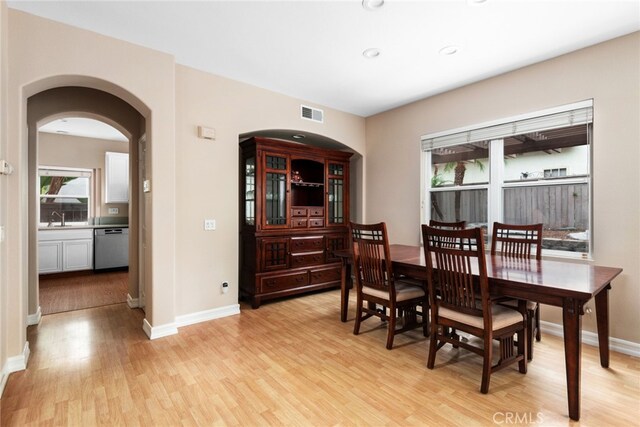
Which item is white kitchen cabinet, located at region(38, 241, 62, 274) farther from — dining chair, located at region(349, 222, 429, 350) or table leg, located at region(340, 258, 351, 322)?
dining chair, located at region(349, 222, 429, 350)

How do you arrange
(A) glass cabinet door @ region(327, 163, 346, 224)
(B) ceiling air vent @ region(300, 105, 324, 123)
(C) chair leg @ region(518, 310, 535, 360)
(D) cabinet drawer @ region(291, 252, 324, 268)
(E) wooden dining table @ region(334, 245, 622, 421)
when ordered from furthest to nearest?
(A) glass cabinet door @ region(327, 163, 346, 224)
(B) ceiling air vent @ region(300, 105, 324, 123)
(D) cabinet drawer @ region(291, 252, 324, 268)
(C) chair leg @ region(518, 310, 535, 360)
(E) wooden dining table @ region(334, 245, 622, 421)

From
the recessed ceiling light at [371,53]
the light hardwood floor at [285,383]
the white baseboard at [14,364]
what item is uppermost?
the recessed ceiling light at [371,53]

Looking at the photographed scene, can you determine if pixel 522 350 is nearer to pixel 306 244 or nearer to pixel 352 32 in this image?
pixel 306 244

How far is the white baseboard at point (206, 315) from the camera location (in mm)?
3209

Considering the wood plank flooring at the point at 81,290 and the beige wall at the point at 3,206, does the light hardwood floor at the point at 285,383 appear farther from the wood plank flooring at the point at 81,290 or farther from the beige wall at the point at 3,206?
the wood plank flooring at the point at 81,290

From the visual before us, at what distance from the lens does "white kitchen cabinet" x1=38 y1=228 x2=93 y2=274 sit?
5.41 metres

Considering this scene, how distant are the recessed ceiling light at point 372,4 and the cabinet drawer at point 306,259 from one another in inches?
113

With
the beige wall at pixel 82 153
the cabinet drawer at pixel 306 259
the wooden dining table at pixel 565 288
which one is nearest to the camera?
the wooden dining table at pixel 565 288

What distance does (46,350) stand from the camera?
8.57 ft

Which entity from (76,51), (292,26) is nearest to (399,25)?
(292,26)

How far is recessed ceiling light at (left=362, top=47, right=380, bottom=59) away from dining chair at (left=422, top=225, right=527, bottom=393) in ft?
5.96

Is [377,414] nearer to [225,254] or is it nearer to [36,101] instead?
[225,254]

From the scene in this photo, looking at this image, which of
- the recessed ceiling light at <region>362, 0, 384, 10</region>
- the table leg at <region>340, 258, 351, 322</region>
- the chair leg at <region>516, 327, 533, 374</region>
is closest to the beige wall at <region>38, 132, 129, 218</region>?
the table leg at <region>340, 258, 351, 322</region>

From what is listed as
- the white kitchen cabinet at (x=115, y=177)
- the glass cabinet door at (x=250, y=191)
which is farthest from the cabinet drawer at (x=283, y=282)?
the white kitchen cabinet at (x=115, y=177)
